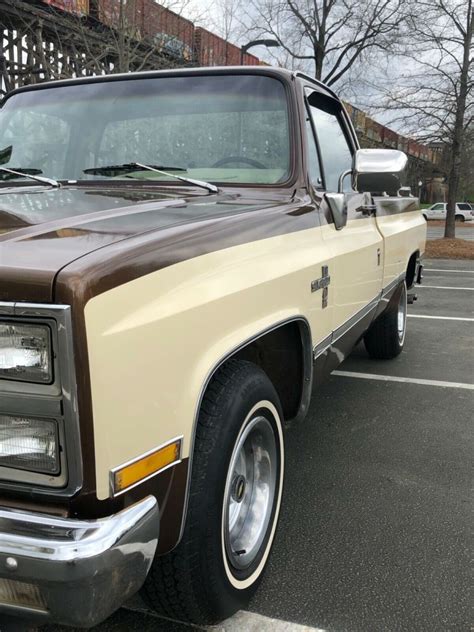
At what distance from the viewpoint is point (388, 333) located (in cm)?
511

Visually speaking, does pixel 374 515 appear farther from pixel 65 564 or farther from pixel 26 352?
pixel 26 352

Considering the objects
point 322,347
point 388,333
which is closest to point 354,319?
point 322,347

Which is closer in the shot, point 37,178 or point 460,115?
point 37,178

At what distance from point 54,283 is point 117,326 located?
174mm

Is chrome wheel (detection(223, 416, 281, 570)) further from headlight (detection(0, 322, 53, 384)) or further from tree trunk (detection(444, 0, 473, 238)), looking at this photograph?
tree trunk (detection(444, 0, 473, 238))

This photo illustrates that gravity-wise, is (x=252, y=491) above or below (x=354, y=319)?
below

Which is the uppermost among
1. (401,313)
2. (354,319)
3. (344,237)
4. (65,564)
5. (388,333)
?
(344,237)

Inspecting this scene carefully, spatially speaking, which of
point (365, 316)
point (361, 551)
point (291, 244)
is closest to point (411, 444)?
point (365, 316)

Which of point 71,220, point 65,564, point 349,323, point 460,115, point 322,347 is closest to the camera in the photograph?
point 65,564

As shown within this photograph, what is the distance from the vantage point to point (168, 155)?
9.11ft

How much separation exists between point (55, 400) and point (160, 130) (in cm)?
188

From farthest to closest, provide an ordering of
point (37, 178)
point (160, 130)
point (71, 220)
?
point (160, 130)
point (37, 178)
point (71, 220)

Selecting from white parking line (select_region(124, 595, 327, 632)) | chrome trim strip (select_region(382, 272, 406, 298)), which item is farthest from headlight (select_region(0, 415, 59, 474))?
chrome trim strip (select_region(382, 272, 406, 298))

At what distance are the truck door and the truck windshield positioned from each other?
0.36 metres
